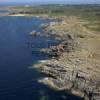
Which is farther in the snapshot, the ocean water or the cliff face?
the cliff face

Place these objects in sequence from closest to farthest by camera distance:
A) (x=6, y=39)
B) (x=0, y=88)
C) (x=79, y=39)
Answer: (x=0, y=88) → (x=79, y=39) → (x=6, y=39)

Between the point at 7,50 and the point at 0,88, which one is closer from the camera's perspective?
the point at 0,88

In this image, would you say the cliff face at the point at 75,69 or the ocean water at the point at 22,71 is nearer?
the ocean water at the point at 22,71

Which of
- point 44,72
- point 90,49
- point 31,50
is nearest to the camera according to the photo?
point 44,72

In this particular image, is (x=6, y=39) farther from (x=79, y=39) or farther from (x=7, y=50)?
(x=79, y=39)

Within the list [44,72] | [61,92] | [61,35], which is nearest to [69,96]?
[61,92]
